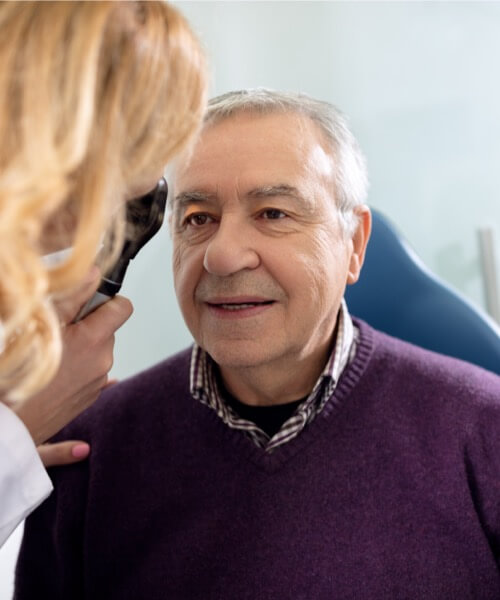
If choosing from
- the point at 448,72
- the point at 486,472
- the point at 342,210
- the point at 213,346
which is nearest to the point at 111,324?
the point at 213,346

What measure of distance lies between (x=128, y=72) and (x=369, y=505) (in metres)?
0.72

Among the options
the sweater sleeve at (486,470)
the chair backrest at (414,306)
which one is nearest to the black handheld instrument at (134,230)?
the sweater sleeve at (486,470)

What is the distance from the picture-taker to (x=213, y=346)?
1.12m

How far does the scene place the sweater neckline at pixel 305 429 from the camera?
1.14 metres

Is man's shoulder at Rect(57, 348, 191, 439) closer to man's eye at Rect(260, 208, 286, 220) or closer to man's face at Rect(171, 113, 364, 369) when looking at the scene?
man's face at Rect(171, 113, 364, 369)

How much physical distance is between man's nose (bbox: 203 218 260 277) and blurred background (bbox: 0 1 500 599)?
2.84ft

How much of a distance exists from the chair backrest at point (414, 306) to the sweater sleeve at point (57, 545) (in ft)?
2.32

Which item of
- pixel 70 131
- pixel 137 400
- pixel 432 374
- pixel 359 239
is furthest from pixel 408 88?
pixel 70 131

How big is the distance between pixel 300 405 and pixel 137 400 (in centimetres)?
29

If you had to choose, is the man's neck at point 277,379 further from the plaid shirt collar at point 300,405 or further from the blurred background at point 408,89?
the blurred background at point 408,89

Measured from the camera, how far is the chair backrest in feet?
4.88

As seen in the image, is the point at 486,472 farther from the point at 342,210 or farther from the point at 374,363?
the point at 342,210

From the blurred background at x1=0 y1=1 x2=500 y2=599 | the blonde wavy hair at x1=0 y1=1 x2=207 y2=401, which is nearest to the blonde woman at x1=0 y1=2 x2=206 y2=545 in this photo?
the blonde wavy hair at x1=0 y1=1 x2=207 y2=401

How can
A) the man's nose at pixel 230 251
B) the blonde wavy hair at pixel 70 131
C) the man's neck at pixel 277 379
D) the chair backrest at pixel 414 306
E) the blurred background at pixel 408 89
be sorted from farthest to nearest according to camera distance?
the blurred background at pixel 408 89 < the chair backrest at pixel 414 306 < the man's neck at pixel 277 379 < the man's nose at pixel 230 251 < the blonde wavy hair at pixel 70 131
